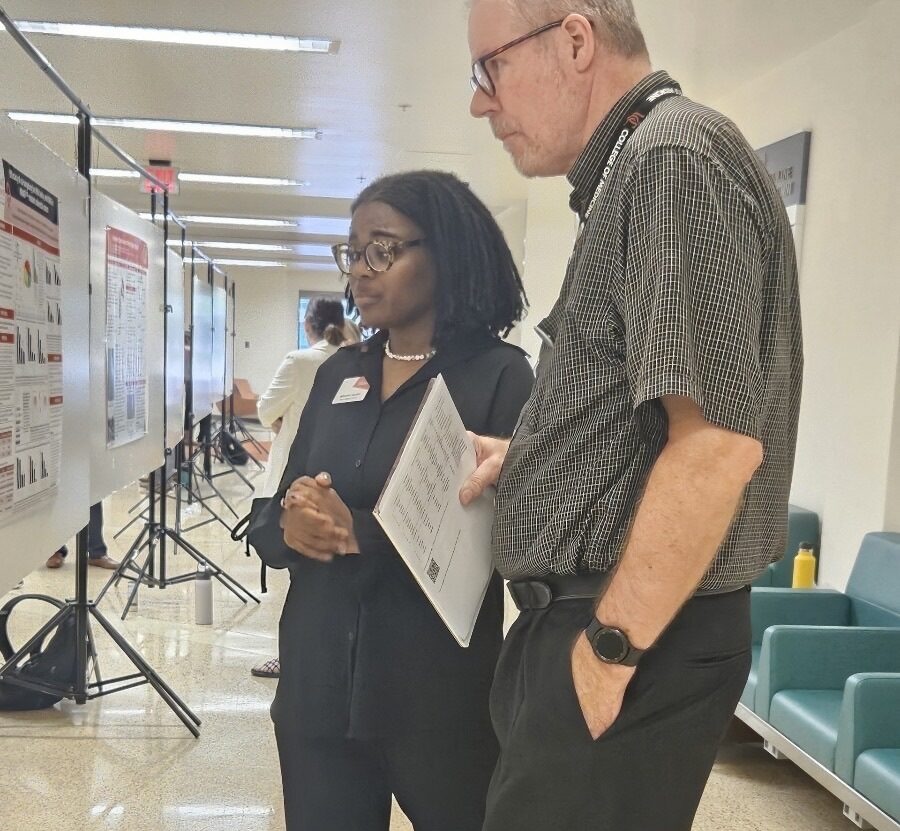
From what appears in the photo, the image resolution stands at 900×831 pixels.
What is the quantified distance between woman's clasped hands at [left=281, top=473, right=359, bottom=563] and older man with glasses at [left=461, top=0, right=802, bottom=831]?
1.28 ft

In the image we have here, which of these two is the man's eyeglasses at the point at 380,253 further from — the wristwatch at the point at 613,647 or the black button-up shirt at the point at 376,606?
the wristwatch at the point at 613,647

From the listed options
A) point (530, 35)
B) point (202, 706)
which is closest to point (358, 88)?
point (202, 706)

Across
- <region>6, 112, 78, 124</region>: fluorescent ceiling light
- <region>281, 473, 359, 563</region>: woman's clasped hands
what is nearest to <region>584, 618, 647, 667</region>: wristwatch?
<region>281, 473, 359, 563</region>: woman's clasped hands

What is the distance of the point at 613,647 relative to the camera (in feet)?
3.17

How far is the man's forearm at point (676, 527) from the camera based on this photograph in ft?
3.02

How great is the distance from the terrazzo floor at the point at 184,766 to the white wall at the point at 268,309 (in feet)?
51.8

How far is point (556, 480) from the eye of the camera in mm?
1052

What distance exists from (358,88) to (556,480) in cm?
597

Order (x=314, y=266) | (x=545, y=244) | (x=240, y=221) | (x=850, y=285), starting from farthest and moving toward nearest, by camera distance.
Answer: (x=314, y=266) < (x=240, y=221) < (x=545, y=244) < (x=850, y=285)

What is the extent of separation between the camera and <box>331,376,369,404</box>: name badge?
1.62m

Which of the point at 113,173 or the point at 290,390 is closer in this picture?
the point at 290,390

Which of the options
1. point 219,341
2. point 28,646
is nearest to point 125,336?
point 28,646

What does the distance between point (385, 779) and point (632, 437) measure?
867mm

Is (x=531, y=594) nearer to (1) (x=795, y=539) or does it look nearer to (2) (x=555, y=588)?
(2) (x=555, y=588)
